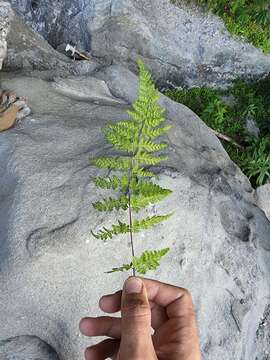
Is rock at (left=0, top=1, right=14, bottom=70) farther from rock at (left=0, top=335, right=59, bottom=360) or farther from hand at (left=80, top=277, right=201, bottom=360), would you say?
hand at (left=80, top=277, right=201, bottom=360)

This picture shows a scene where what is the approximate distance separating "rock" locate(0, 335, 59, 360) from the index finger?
1.12 meters

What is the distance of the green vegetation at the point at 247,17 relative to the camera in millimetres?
6293

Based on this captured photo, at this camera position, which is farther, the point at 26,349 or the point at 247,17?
the point at 247,17

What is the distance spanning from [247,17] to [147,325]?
5308mm

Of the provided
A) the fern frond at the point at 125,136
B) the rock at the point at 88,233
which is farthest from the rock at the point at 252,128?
the fern frond at the point at 125,136

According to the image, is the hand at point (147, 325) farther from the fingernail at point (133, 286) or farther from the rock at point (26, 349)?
the rock at point (26, 349)

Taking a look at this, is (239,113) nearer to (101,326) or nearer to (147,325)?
(101,326)

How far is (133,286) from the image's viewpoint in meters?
2.64

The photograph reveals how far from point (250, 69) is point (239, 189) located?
247 centimetres

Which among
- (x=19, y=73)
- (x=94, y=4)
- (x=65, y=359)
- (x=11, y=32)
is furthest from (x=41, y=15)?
(x=65, y=359)

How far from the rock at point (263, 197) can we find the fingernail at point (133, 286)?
3.68m

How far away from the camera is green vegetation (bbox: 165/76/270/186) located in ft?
21.1

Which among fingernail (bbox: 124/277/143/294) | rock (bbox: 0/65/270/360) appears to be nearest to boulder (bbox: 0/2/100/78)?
rock (bbox: 0/65/270/360)

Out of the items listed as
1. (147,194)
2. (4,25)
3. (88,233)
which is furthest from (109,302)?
(4,25)
